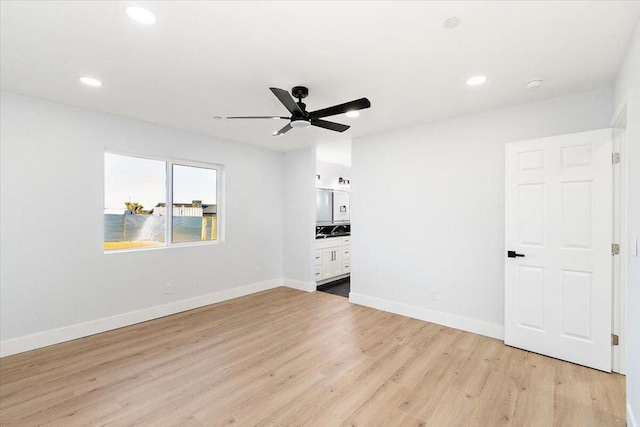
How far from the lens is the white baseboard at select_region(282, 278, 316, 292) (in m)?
5.28

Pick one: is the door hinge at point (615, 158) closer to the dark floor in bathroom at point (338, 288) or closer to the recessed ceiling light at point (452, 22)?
the recessed ceiling light at point (452, 22)

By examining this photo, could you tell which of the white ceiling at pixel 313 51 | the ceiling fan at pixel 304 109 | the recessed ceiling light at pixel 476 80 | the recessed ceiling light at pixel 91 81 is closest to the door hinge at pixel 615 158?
the white ceiling at pixel 313 51

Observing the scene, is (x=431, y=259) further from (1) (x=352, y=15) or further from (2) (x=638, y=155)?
(1) (x=352, y=15)

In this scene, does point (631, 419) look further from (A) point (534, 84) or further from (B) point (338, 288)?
(B) point (338, 288)

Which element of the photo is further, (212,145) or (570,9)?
(212,145)

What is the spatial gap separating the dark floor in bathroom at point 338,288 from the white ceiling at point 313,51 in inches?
128

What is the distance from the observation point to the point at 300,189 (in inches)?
214

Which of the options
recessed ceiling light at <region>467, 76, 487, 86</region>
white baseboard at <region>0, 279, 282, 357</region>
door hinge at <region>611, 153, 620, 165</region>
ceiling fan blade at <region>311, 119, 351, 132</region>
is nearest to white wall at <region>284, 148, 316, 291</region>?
white baseboard at <region>0, 279, 282, 357</region>

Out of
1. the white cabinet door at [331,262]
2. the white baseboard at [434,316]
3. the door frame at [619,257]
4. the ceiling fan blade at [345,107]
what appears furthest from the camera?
the white cabinet door at [331,262]

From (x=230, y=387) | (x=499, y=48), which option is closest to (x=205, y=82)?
(x=499, y=48)

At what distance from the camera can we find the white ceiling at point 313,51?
176 cm

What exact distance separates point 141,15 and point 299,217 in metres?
3.95

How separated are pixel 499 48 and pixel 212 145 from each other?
3896 mm

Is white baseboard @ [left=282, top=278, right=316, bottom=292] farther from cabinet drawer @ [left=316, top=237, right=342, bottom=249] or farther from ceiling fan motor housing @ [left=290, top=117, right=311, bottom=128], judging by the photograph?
ceiling fan motor housing @ [left=290, top=117, right=311, bottom=128]
